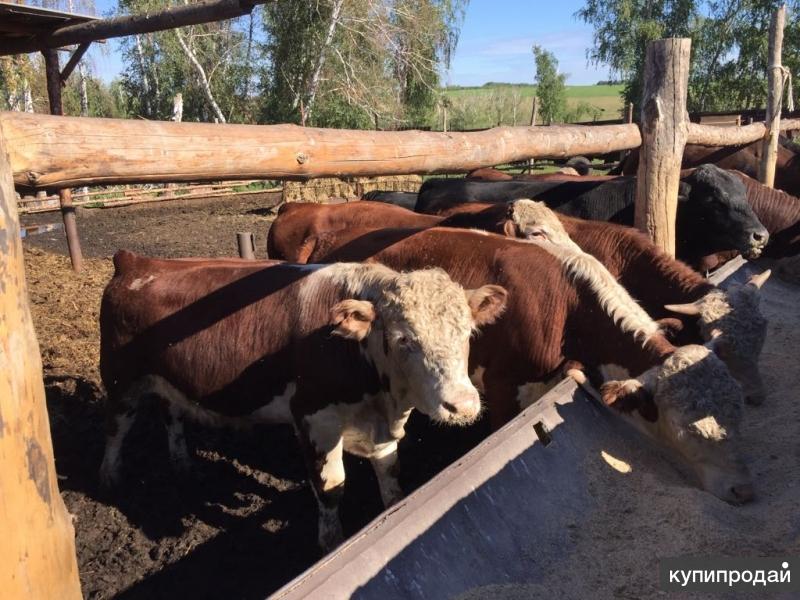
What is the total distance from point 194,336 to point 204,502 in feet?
3.67

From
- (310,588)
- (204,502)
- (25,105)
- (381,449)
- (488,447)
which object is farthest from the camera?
(25,105)

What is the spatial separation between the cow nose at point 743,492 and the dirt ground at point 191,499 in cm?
206

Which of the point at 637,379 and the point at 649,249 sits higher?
the point at 649,249

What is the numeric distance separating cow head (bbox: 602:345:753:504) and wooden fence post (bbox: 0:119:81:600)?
242 cm

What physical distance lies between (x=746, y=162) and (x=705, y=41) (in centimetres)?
3007

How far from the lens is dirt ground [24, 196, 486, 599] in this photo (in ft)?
12.1

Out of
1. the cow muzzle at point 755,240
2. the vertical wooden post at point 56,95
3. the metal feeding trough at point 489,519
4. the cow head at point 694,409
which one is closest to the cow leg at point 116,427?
the metal feeding trough at point 489,519

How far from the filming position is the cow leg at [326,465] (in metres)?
3.80

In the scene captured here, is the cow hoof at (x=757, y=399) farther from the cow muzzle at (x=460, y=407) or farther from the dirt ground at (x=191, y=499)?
the cow muzzle at (x=460, y=407)

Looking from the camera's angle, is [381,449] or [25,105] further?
[25,105]

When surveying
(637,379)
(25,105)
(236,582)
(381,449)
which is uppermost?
(25,105)

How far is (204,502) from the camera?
4414 millimetres

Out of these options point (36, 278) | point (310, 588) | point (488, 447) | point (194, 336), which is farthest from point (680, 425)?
point (36, 278)

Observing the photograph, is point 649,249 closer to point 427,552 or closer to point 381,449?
point 381,449
